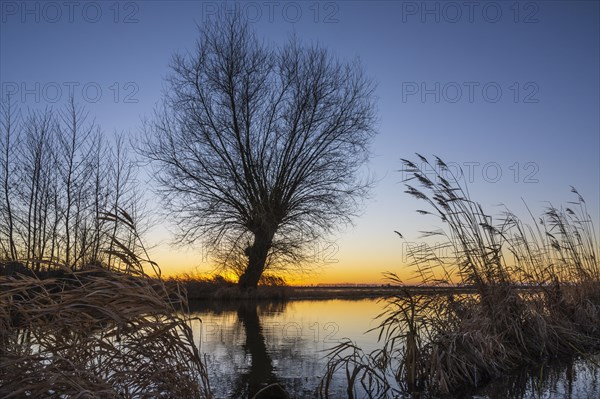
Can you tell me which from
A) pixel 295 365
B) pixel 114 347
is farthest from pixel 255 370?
pixel 114 347

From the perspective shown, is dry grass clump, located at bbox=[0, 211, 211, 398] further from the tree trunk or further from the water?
the tree trunk

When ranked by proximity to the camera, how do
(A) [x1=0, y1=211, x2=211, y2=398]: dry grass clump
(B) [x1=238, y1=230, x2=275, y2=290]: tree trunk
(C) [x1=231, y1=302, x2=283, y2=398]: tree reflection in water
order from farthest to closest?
(B) [x1=238, y1=230, x2=275, y2=290]: tree trunk → (C) [x1=231, y1=302, x2=283, y2=398]: tree reflection in water → (A) [x1=0, y1=211, x2=211, y2=398]: dry grass clump

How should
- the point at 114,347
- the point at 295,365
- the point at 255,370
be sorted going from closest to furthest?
the point at 114,347
the point at 255,370
the point at 295,365

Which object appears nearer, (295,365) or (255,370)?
(255,370)

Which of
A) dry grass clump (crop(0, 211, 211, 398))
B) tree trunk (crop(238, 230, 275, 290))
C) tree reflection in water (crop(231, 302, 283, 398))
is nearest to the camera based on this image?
dry grass clump (crop(0, 211, 211, 398))

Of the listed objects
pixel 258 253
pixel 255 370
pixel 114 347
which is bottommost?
pixel 255 370

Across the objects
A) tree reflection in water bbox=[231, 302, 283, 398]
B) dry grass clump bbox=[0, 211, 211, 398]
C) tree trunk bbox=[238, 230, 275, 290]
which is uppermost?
tree trunk bbox=[238, 230, 275, 290]

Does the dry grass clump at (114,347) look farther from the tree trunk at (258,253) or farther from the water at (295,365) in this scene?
the tree trunk at (258,253)

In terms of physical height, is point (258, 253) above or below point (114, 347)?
above

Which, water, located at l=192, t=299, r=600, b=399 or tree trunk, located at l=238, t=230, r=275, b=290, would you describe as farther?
tree trunk, located at l=238, t=230, r=275, b=290

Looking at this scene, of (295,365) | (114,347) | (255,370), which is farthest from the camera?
(295,365)

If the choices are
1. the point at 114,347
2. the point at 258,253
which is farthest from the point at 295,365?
the point at 258,253

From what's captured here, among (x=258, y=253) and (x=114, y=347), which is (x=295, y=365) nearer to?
(x=114, y=347)

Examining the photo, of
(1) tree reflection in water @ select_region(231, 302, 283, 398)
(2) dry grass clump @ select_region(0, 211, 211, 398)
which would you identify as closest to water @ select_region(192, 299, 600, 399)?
(1) tree reflection in water @ select_region(231, 302, 283, 398)
